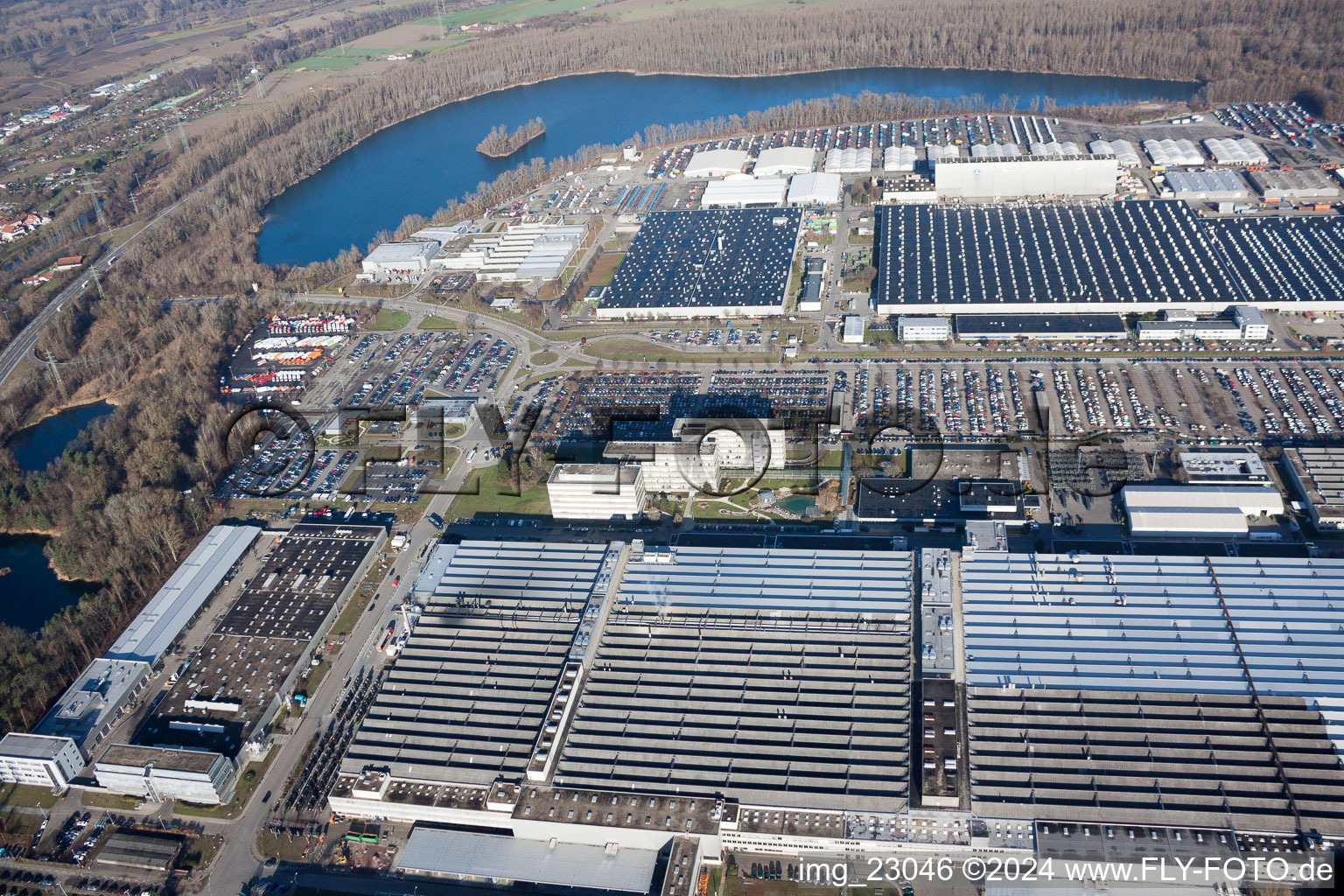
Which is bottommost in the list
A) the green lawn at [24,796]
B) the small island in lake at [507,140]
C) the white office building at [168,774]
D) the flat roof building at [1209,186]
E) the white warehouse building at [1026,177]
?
the green lawn at [24,796]

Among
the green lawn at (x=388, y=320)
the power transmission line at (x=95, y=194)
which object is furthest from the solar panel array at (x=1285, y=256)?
the power transmission line at (x=95, y=194)

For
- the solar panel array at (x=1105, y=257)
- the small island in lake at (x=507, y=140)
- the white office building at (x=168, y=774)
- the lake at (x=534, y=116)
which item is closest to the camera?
the white office building at (x=168, y=774)

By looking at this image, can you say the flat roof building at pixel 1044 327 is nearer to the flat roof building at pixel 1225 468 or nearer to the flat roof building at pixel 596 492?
the flat roof building at pixel 1225 468

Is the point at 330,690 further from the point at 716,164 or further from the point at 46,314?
the point at 716,164

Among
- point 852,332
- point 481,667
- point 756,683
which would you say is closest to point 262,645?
point 481,667

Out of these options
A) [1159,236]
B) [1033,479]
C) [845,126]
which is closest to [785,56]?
[845,126]

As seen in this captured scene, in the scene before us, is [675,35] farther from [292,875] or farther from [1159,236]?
[292,875]
